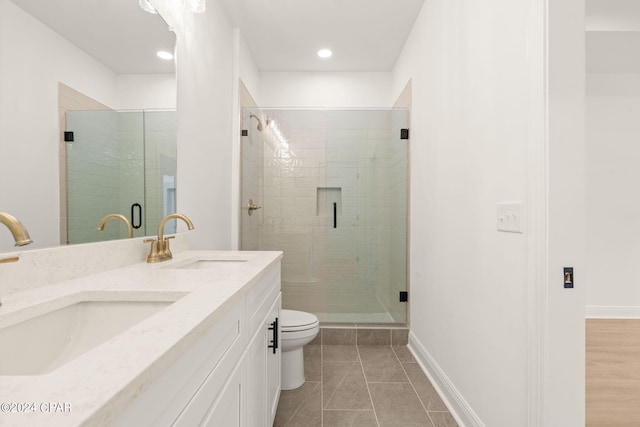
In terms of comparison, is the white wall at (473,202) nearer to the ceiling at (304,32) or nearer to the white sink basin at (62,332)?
the ceiling at (304,32)

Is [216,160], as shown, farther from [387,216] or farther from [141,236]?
[387,216]

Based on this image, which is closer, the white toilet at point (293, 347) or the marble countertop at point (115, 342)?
the marble countertop at point (115, 342)

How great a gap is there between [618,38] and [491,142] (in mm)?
2446

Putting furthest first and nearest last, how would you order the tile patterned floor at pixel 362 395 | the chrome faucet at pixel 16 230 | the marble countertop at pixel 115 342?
the tile patterned floor at pixel 362 395 → the chrome faucet at pixel 16 230 → the marble countertop at pixel 115 342

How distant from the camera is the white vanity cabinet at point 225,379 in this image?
1.68 ft

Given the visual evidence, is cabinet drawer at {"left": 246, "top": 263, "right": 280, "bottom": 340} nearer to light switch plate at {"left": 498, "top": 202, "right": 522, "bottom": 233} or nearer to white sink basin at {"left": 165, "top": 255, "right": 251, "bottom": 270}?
white sink basin at {"left": 165, "top": 255, "right": 251, "bottom": 270}

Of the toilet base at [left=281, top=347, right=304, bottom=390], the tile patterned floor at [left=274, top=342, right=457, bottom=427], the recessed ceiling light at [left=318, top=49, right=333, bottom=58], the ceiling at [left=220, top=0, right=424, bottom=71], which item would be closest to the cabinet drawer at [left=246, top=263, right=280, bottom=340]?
the toilet base at [left=281, top=347, right=304, bottom=390]

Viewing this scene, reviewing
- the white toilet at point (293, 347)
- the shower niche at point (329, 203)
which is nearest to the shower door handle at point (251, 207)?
the shower niche at point (329, 203)

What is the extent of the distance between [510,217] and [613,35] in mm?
2650

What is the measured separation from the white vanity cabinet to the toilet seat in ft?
1.45

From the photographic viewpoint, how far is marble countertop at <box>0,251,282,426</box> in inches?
13.8

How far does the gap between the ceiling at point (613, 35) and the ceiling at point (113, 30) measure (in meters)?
2.95

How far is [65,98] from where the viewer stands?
3.26 ft

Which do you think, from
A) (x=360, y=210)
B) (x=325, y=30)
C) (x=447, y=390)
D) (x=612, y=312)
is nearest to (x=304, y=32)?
(x=325, y=30)
